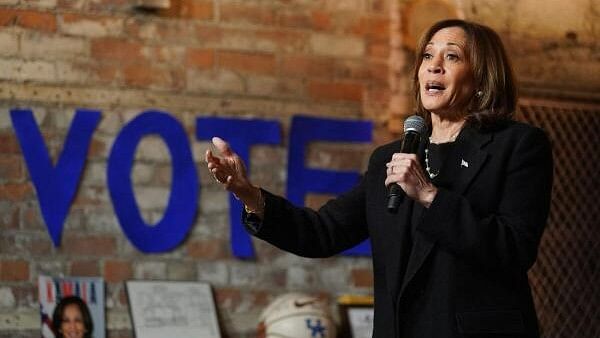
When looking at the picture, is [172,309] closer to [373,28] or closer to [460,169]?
[373,28]

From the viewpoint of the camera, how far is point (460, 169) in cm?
261

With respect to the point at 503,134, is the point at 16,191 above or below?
below

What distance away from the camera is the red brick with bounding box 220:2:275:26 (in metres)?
5.24

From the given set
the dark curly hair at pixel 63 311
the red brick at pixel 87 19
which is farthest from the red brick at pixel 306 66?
the dark curly hair at pixel 63 311

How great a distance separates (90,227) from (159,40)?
86 centimetres

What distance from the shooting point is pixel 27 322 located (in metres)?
4.86

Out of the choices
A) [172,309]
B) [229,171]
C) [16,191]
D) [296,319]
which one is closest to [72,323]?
[172,309]

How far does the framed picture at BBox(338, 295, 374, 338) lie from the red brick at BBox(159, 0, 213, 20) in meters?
1.40

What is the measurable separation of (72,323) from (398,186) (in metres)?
2.73

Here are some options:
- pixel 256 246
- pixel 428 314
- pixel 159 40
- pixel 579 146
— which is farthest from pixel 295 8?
pixel 428 314

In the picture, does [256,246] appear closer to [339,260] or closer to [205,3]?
[339,260]

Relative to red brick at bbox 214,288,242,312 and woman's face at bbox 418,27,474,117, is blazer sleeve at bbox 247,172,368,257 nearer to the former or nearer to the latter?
woman's face at bbox 418,27,474,117

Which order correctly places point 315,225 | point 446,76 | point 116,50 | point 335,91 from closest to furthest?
point 446,76 → point 315,225 → point 116,50 → point 335,91

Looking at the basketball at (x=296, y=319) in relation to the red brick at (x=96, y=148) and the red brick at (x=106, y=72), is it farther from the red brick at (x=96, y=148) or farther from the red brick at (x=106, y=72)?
the red brick at (x=106, y=72)
